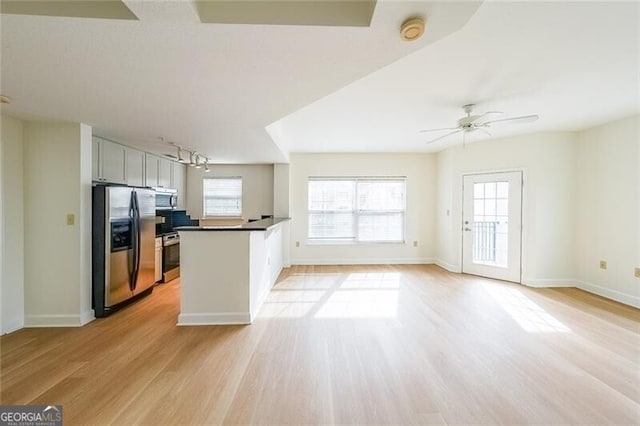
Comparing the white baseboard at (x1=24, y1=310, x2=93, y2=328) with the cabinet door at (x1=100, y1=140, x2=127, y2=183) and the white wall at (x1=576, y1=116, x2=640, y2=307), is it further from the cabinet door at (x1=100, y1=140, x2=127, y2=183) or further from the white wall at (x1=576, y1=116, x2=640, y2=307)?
the white wall at (x1=576, y1=116, x2=640, y2=307)

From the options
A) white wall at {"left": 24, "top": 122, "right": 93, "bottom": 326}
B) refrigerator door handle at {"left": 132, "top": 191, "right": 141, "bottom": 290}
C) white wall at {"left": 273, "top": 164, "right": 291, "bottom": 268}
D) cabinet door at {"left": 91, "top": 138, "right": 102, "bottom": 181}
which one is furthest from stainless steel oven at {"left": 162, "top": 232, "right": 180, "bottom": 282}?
white wall at {"left": 273, "top": 164, "right": 291, "bottom": 268}

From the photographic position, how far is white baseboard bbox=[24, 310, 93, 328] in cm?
276

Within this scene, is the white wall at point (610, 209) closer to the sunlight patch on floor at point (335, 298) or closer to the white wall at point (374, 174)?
the white wall at point (374, 174)

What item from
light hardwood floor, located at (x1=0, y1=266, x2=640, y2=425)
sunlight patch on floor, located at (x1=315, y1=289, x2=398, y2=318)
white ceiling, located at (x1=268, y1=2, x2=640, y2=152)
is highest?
white ceiling, located at (x1=268, y1=2, x2=640, y2=152)

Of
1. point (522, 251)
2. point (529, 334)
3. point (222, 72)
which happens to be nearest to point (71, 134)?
point (222, 72)

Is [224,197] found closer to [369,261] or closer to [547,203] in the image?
[369,261]

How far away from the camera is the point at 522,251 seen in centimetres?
418

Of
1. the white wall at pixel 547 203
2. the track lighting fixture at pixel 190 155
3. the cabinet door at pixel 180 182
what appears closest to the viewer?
the track lighting fixture at pixel 190 155

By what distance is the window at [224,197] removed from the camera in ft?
18.7

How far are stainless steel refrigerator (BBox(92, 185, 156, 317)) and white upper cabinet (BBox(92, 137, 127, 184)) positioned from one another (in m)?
0.51

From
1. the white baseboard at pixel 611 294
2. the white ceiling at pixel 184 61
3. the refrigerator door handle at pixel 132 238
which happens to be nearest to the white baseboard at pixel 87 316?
the refrigerator door handle at pixel 132 238

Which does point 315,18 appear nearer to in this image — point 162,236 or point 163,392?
point 163,392

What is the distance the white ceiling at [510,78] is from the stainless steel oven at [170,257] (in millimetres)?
2572

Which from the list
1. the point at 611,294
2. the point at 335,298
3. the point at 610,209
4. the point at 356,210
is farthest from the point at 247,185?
the point at 611,294
